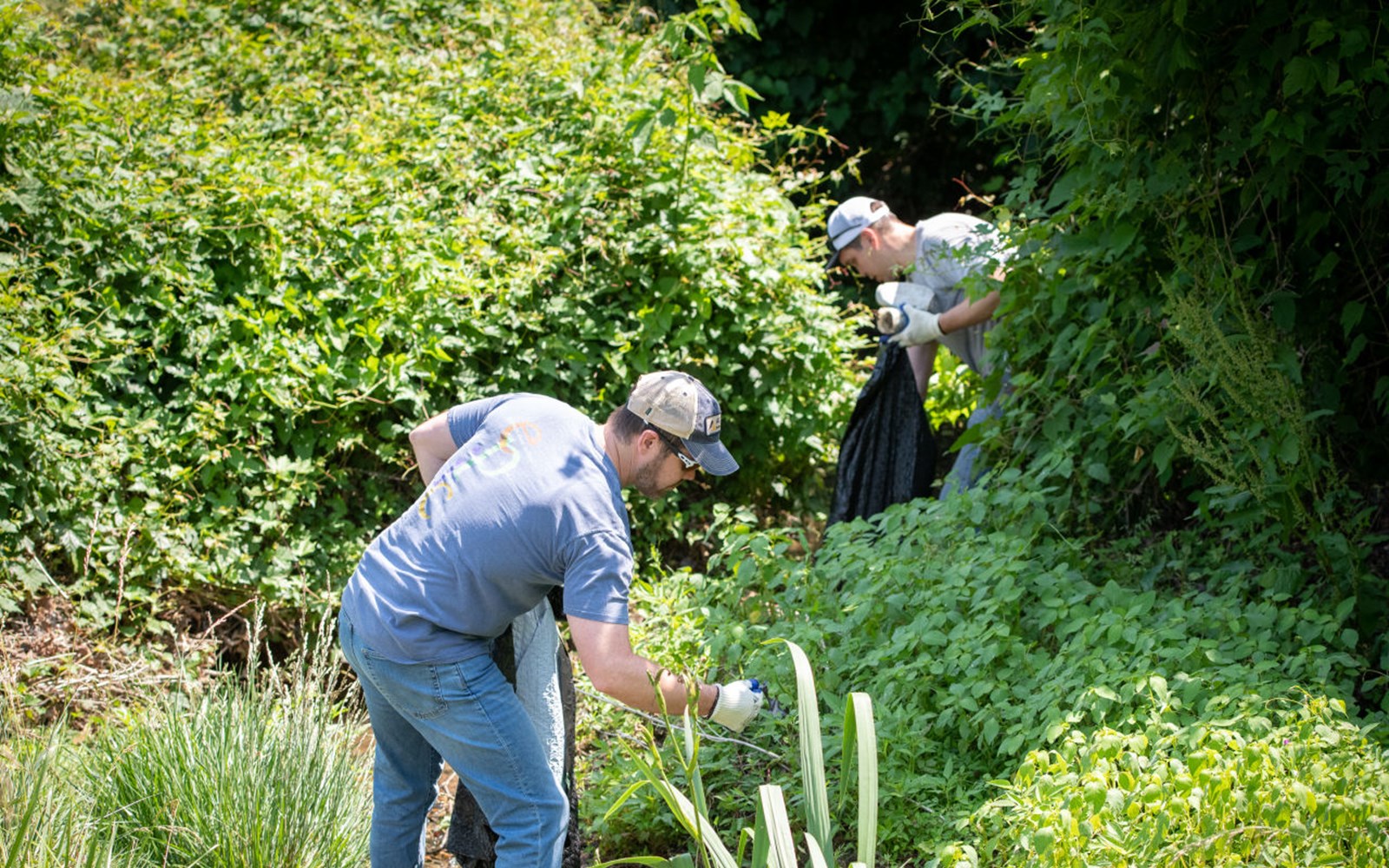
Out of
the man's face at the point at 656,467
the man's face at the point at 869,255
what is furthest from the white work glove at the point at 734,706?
the man's face at the point at 869,255

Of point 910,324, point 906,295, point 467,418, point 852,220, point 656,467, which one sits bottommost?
point 656,467

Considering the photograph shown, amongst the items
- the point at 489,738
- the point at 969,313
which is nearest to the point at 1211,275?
the point at 969,313

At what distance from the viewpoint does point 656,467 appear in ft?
8.72

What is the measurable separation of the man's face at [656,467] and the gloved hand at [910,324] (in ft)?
7.24

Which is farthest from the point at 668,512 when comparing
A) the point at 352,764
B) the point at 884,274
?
the point at 352,764

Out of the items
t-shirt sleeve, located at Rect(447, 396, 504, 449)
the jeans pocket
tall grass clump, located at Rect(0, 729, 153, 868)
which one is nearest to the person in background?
t-shirt sleeve, located at Rect(447, 396, 504, 449)

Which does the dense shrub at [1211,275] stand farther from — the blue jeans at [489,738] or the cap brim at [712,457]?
the blue jeans at [489,738]

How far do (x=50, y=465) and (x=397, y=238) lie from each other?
1511 millimetres

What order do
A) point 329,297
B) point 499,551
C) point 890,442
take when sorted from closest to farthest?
1. point 499,551
2. point 329,297
3. point 890,442

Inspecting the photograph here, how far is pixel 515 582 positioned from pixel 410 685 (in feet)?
1.07

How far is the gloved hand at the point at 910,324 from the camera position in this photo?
470 centimetres

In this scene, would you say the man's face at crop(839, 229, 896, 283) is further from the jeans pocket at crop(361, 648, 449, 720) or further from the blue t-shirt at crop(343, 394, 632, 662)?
the jeans pocket at crop(361, 648, 449, 720)

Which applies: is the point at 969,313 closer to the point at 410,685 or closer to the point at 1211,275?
the point at 1211,275

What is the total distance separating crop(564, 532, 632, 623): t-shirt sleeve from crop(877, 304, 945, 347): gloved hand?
2505mm
